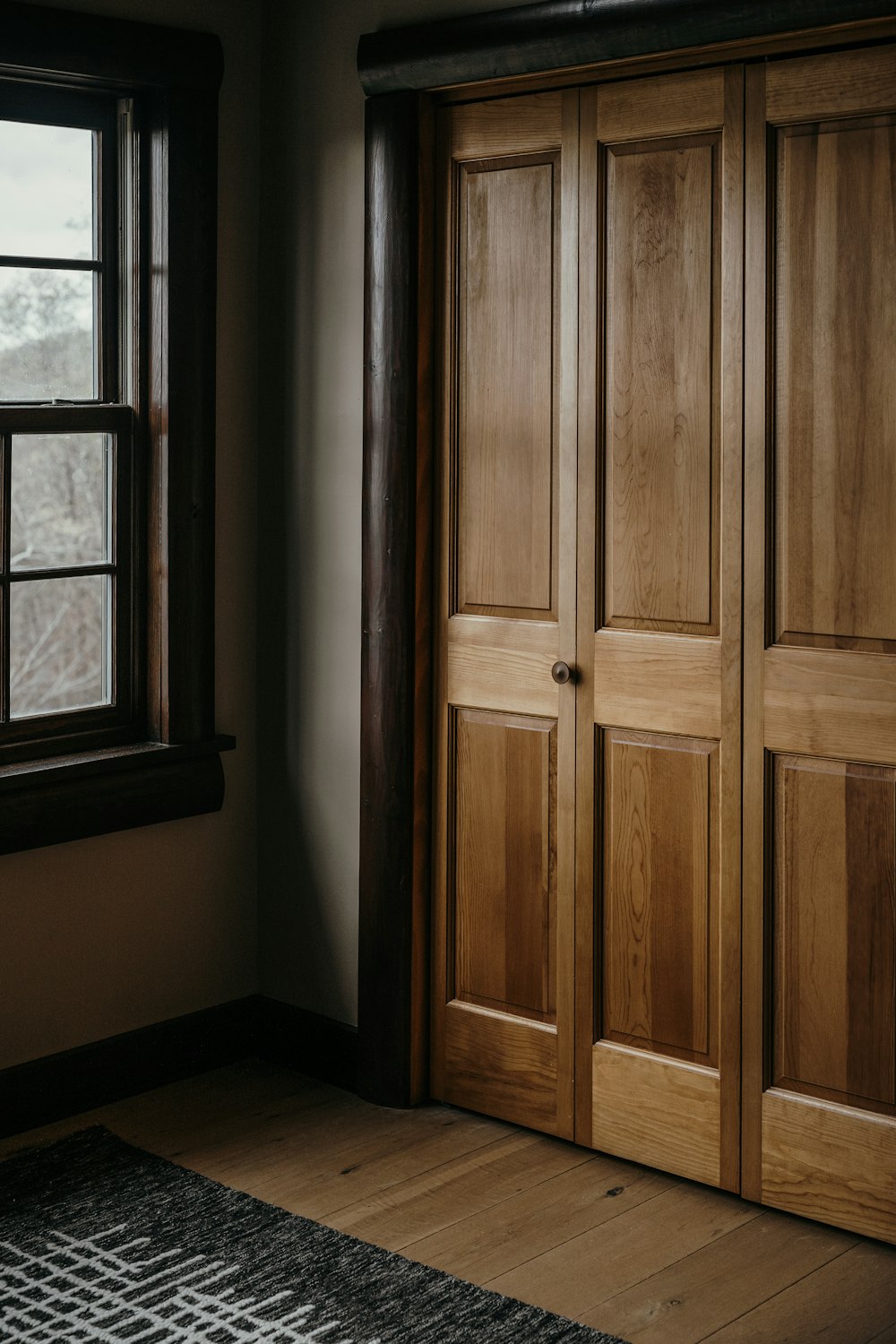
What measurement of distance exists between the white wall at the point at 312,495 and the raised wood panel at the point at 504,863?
1.06ft

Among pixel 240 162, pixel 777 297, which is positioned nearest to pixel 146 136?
pixel 240 162

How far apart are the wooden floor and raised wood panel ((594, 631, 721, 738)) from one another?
3.22 ft

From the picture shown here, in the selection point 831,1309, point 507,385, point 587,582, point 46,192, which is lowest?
point 831,1309

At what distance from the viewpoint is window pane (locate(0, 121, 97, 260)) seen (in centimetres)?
336

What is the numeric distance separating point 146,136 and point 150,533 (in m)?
0.94

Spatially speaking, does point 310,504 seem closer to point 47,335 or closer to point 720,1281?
point 47,335

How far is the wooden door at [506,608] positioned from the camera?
3.27 m

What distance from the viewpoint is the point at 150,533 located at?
3656mm

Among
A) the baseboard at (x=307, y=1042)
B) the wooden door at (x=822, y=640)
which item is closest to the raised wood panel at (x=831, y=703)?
the wooden door at (x=822, y=640)

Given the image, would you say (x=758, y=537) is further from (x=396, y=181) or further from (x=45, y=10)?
(x=45, y=10)

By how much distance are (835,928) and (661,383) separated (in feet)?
3.79

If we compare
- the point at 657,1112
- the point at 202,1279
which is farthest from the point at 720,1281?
the point at 202,1279

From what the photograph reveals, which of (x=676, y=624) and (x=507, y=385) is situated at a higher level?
(x=507, y=385)

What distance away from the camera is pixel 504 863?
3.44 m
